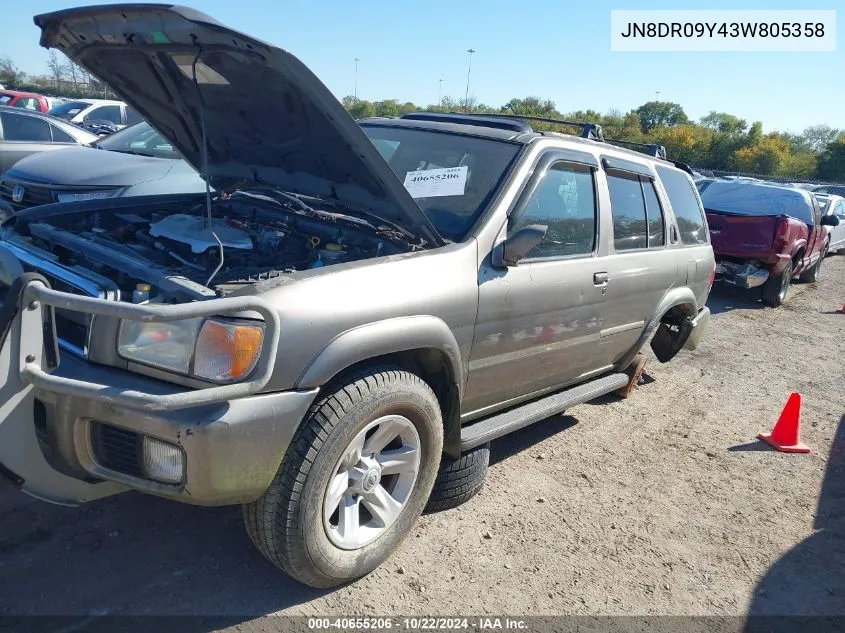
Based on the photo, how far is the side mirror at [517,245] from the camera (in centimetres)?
308

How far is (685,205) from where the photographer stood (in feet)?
16.9

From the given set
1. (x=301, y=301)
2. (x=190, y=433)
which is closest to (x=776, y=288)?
(x=301, y=301)

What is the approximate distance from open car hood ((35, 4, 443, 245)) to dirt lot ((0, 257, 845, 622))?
61.1 inches

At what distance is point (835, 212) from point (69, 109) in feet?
57.7

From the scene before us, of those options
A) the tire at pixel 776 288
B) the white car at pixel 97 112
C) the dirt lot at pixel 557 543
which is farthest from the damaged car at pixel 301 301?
the white car at pixel 97 112

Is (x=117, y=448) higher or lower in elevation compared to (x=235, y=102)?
lower

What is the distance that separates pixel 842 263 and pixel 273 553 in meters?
17.4

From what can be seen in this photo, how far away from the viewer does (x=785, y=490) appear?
4293 mm

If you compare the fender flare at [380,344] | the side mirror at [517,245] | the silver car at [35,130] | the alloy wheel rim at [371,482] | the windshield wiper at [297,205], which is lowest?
the alloy wheel rim at [371,482]

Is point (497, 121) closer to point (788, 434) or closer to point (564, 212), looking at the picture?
point (564, 212)

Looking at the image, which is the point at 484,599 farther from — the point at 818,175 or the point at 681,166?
the point at 818,175

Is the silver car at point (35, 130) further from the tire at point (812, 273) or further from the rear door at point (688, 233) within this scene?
the tire at point (812, 273)

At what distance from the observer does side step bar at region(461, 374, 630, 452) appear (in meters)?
3.30

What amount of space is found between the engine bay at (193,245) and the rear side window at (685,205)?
268 centimetres
